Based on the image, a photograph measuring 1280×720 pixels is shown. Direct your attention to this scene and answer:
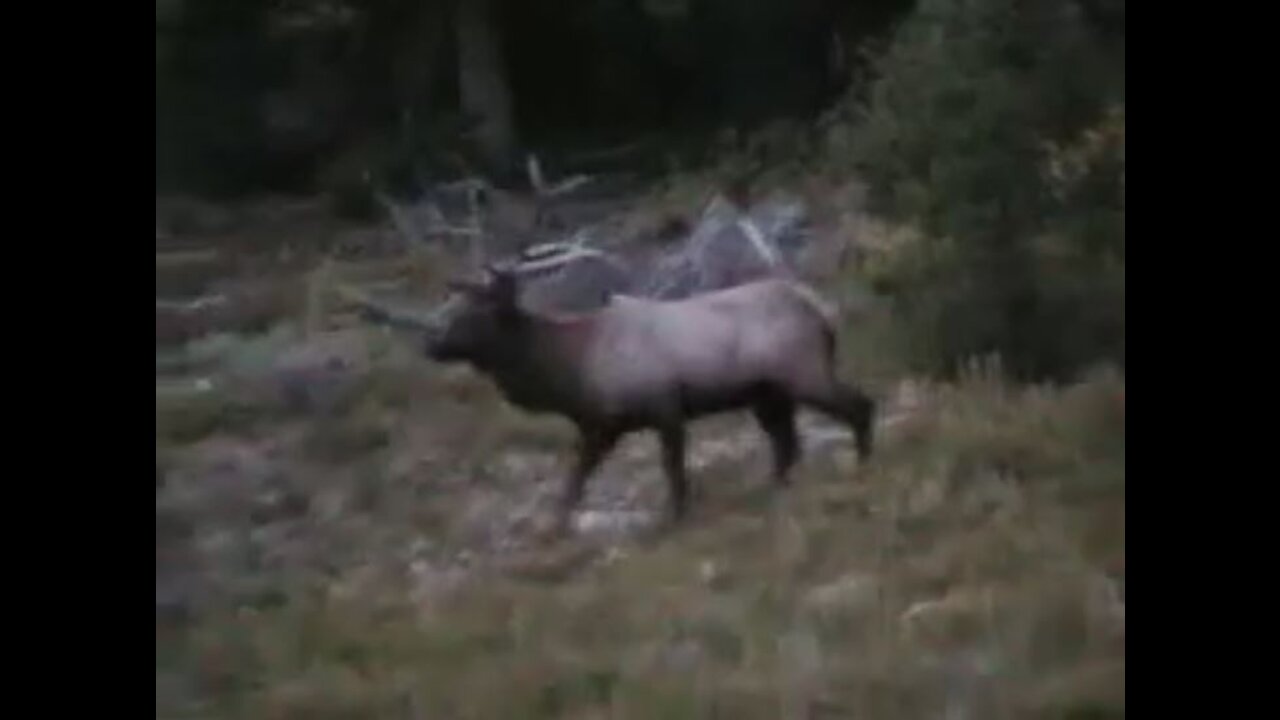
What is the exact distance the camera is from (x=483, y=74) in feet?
51.5

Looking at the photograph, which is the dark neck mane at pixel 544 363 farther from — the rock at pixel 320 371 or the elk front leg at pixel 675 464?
the rock at pixel 320 371

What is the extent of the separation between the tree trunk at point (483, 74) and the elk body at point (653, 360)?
341 inches

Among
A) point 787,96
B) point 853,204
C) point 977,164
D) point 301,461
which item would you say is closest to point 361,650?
point 301,461

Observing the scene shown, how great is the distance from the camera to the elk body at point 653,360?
6.73 meters

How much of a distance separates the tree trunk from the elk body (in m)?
8.65

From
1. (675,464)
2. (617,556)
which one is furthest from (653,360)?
(617,556)

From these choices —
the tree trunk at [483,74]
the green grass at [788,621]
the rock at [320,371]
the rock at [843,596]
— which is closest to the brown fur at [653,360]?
the green grass at [788,621]

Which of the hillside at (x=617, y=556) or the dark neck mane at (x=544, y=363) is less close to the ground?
the dark neck mane at (x=544, y=363)

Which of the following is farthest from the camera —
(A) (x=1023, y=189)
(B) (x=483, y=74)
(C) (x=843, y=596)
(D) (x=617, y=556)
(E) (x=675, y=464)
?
(B) (x=483, y=74)

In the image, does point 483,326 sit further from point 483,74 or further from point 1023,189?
point 483,74

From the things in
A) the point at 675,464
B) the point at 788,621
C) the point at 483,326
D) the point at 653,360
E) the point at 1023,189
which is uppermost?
the point at 1023,189

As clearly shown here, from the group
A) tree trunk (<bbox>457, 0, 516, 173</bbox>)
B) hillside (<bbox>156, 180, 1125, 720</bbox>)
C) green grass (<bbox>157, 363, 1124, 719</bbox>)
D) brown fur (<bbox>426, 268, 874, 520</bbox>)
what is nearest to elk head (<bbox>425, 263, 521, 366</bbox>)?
brown fur (<bbox>426, 268, 874, 520</bbox>)

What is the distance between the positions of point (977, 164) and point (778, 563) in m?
2.53
